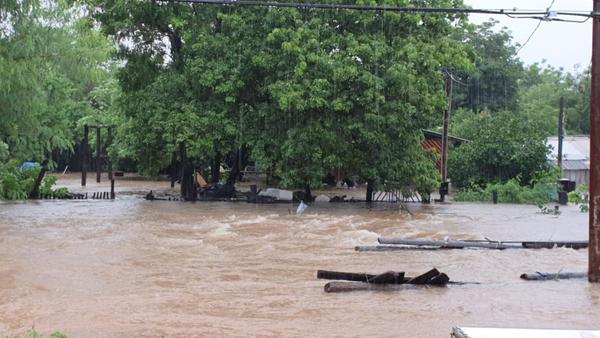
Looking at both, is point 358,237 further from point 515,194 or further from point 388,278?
point 515,194

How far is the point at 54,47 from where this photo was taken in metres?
20.4

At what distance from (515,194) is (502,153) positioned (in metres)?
2.46

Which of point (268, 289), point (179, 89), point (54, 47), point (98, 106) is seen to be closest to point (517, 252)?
point (268, 289)

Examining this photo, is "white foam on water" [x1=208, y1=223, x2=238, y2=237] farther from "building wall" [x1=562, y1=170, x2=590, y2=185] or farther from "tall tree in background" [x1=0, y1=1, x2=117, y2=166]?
"building wall" [x1=562, y1=170, x2=590, y2=185]

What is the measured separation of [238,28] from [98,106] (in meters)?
29.0

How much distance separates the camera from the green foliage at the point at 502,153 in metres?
33.4

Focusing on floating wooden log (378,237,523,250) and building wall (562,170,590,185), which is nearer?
floating wooden log (378,237,523,250)

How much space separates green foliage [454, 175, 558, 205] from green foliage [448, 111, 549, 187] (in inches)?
49.6

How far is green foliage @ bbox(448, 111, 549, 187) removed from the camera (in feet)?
110

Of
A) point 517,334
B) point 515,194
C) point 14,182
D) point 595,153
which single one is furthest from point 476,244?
point 14,182

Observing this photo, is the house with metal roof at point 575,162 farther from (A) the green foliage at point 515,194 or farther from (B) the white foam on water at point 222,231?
(B) the white foam on water at point 222,231

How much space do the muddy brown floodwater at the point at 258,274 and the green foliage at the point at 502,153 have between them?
28.6 feet

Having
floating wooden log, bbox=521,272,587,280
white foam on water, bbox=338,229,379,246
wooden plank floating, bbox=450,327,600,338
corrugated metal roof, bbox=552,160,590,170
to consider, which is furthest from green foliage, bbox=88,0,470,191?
corrugated metal roof, bbox=552,160,590,170

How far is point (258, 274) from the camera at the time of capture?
14.0 m
